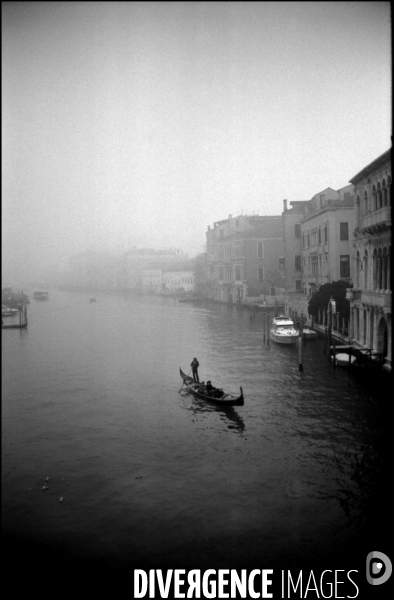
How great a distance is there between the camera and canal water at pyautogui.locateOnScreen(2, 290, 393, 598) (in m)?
6.07

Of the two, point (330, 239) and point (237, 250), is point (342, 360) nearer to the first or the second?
point (330, 239)

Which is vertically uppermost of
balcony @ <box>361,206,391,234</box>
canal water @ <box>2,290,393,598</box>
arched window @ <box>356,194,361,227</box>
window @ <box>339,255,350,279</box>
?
arched window @ <box>356,194,361,227</box>

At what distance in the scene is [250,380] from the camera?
52.2 feet

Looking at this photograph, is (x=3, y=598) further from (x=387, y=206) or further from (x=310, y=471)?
(x=387, y=206)

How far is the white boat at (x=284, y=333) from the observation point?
72.6 feet

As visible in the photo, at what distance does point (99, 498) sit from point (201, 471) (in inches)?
69.8

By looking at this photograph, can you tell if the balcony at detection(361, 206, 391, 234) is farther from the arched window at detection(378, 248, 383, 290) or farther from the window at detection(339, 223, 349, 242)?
the window at detection(339, 223, 349, 242)

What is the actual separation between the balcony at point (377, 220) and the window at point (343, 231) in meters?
8.21

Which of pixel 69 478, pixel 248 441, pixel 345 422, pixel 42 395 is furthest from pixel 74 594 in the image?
pixel 42 395

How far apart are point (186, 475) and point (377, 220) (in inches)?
377

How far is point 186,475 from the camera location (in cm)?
848

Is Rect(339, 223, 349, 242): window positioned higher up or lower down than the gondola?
higher up

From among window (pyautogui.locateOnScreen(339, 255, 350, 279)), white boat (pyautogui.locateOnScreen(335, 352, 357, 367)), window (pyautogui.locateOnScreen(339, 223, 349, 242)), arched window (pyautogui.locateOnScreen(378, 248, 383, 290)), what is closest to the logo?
arched window (pyautogui.locateOnScreen(378, 248, 383, 290))

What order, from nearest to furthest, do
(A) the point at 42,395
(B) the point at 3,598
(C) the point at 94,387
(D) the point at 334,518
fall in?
1. (B) the point at 3,598
2. (D) the point at 334,518
3. (A) the point at 42,395
4. (C) the point at 94,387
